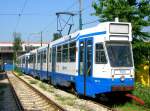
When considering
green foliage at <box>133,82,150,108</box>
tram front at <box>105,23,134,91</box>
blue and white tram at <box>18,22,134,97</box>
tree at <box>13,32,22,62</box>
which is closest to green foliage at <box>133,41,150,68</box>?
green foliage at <box>133,82,150,108</box>

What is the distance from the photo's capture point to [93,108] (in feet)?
→ 51.5

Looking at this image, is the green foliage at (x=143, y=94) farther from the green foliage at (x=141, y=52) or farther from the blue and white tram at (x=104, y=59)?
the green foliage at (x=141, y=52)

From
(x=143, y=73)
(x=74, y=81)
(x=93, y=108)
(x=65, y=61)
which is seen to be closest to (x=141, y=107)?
(x=93, y=108)

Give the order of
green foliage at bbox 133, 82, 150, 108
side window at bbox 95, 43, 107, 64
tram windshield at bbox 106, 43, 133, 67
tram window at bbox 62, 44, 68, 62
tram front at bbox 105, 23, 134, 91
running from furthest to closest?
tram window at bbox 62, 44, 68, 62 < side window at bbox 95, 43, 107, 64 < tram windshield at bbox 106, 43, 133, 67 < tram front at bbox 105, 23, 134, 91 < green foliage at bbox 133, 82, 150, 108

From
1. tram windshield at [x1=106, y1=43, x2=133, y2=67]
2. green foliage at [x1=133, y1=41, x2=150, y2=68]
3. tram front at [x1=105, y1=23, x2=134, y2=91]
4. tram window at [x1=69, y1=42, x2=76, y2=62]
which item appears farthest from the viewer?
green foliage at [x1=133, y1=41, x2=150, y2=68]

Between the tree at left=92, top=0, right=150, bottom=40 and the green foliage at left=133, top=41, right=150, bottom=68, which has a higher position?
the tree at left=92, top=0, right=150, bottom=40

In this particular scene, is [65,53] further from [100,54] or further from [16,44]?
[16,44]

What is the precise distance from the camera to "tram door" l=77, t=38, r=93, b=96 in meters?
17.4

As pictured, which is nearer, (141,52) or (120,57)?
(120,57)

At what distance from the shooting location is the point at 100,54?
16.7 meters

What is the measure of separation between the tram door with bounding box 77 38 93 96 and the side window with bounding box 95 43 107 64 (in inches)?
17.1

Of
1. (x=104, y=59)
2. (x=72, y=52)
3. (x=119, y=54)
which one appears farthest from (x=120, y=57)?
(x=72, y=52)

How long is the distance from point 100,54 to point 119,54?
767 mm

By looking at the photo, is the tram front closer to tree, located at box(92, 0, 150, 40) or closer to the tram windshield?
the tram windshield
